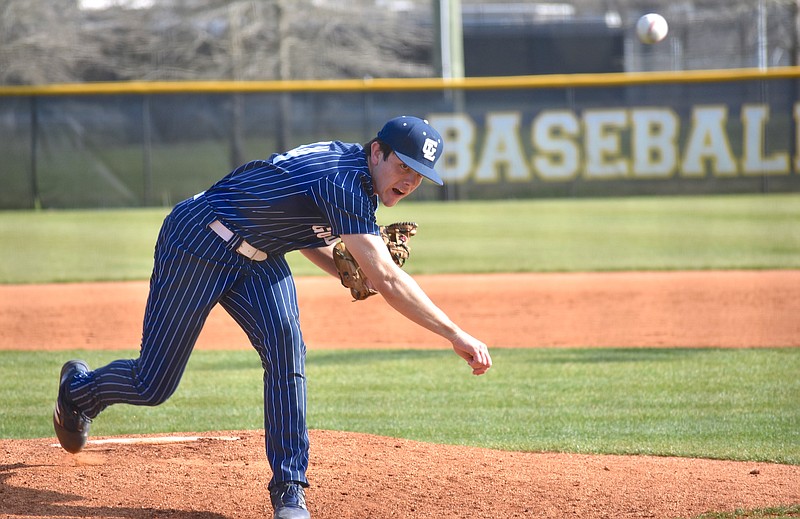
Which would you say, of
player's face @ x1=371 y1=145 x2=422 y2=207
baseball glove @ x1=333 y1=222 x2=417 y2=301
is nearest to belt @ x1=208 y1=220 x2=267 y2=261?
baseball glove @ x1=333 y1=222 x2=417 y2=301

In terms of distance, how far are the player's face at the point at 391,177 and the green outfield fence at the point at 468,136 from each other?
12773 millimetres

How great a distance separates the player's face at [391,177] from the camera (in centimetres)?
324

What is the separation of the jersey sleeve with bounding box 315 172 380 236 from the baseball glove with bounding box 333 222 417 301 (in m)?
0.26

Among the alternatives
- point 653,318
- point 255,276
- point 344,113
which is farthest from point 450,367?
point 344,113

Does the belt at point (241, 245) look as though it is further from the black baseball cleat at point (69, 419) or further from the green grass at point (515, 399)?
the green grass at point (515, 399)

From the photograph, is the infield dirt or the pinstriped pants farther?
the infield dirt

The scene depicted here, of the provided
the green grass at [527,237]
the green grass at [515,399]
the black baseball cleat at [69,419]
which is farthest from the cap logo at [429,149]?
the green grass at [527,237]

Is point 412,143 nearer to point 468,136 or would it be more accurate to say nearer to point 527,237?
point 527,237

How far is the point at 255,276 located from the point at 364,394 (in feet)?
8.73

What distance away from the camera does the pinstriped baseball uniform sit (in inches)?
132

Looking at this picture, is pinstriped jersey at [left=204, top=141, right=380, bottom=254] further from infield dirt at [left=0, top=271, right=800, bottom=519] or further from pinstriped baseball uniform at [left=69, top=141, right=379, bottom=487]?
infield dirt at [left=0, top=271, right=800, bottom=519]

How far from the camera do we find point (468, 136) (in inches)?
641

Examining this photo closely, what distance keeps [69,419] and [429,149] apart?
5.67ft

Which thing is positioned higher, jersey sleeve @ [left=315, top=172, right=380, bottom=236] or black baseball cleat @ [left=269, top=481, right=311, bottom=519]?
jersey sleeve @ [left=315, top=172, right=380, bottom=236]
